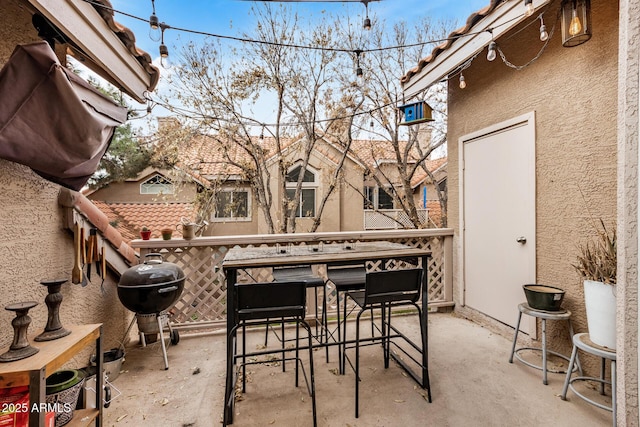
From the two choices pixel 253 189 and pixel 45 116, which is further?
pixel 253 189

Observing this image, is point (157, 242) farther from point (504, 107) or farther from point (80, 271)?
point (504, 107)

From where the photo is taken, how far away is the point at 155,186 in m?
10.2

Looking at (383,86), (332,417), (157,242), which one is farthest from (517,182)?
(383,86)

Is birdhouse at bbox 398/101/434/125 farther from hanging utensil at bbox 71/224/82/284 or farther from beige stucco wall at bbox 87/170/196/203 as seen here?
beige stucco wall at bbox 87/170/196/203

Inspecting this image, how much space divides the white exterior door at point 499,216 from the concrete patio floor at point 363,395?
0.66m

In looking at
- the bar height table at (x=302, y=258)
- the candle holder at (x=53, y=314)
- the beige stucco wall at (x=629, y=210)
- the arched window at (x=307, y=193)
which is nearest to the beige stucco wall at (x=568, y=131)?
the beige stucco wall at (x=629, y=210)

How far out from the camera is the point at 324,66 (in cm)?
793

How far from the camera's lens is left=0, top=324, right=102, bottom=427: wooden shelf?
1.28 m

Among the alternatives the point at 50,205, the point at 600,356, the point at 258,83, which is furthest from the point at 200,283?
the point at 258,83

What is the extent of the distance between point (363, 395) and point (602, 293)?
1.80 meters

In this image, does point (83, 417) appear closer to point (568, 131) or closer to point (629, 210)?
point (629, 210)

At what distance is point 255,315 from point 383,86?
789 cm

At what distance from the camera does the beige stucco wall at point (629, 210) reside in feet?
4.99

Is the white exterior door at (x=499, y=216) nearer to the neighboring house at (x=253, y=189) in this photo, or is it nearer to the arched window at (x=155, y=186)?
the neighboring house at (x=253, y=189)
